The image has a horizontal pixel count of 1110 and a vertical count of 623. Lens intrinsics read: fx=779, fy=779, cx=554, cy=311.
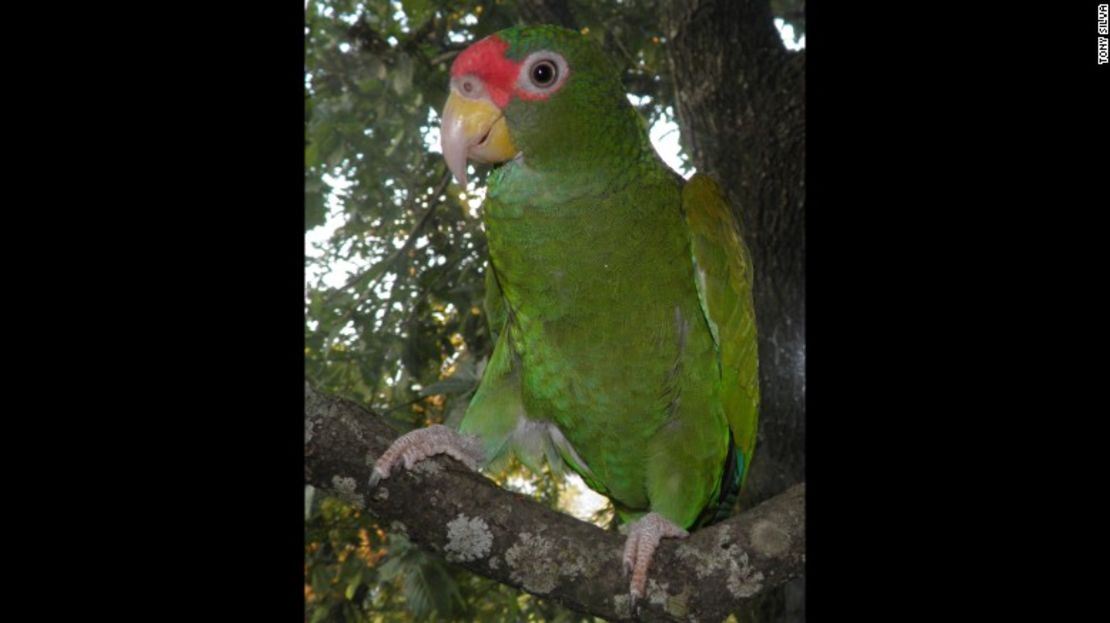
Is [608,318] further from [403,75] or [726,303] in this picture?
[403,75]

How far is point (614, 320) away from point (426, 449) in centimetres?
35

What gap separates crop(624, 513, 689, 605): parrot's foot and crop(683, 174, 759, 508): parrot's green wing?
21 cm

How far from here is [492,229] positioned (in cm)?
121

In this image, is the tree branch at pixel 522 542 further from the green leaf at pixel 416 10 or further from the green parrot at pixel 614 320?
the green leaf at pixel 416 10

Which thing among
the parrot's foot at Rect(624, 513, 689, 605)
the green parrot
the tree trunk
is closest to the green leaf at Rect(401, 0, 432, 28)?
the green parrot

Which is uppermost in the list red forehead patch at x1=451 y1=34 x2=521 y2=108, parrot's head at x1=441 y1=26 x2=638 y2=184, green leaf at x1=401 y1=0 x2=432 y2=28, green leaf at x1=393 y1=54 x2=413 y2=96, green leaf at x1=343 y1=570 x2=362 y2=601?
green leaf at x1=401 y1=0 x2=432 y2=28

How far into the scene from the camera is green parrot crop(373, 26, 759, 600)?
1176mm

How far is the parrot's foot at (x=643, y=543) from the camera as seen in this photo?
106cm

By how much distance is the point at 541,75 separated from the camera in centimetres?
111

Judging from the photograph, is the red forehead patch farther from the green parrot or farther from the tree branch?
the tree branch

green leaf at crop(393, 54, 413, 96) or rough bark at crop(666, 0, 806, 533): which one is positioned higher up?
green leaf at crop(393, 54, 413, 96)
